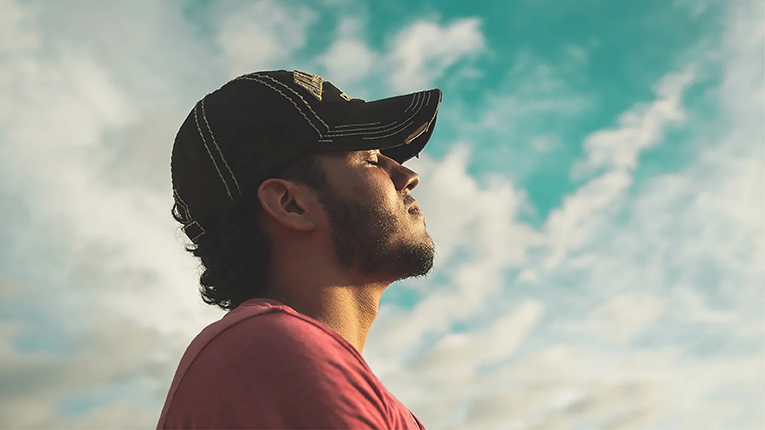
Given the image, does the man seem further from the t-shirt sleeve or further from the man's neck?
the t-shirt sleeve

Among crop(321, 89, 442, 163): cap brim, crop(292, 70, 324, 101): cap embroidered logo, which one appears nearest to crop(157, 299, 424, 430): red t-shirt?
crop(321, 89, 442, 163): cap brim

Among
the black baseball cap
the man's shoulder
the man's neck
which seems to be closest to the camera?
the man's shoulder

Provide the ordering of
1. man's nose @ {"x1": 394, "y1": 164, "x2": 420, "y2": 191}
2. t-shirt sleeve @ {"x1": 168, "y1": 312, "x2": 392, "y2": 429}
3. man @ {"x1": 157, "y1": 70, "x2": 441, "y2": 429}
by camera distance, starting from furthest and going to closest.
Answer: man's nose @ {"x1": 394, "y1": 164, "x2": 420, "y2": 191} → man @ {"x1": 157, "y1": 70, "x2": 441, "y2": 429} → t-shirt sleeve @ {"x1": 168, "y1": 312, "x2": 392, "y2": 429}

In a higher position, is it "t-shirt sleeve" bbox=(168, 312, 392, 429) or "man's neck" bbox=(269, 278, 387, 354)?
"man's neck" bbox=(269, 278, 387, 354)

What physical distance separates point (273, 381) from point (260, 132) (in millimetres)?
1811

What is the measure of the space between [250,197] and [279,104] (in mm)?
579

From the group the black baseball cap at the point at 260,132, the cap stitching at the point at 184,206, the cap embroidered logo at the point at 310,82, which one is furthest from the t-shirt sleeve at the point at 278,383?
the cap embroidered logo at the point at 310,82

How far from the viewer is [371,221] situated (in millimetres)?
3830

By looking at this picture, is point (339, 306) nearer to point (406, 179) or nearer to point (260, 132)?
point (406, 179)

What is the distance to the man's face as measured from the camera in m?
3.80

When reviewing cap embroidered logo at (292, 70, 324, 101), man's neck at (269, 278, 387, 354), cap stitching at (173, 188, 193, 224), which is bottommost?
man's neck at (269, 278, 387, 354)

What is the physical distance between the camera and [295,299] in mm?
3680

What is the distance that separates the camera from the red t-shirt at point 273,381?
244 cm

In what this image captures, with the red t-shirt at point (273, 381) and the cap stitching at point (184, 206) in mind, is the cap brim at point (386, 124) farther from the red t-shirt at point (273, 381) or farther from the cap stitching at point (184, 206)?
the red t-shirt at point (273, 381)
